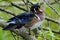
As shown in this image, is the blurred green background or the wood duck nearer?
the wood duck

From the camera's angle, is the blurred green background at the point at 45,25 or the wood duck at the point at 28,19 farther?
the blurred green background at the point at 45,25

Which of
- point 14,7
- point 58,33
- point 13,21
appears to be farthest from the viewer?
point 14,7

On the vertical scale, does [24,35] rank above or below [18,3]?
below

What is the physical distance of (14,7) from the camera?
6.66 feet

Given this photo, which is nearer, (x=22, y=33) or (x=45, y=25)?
(x=22, y=33)

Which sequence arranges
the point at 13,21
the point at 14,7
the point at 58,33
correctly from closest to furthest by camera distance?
the point at 13,21, the point at 58,33, the point at 14,7

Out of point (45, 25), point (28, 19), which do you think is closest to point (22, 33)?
point (28, 19)

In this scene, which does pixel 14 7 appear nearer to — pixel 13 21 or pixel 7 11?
pixel 7 11

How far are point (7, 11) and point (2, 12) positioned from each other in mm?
37

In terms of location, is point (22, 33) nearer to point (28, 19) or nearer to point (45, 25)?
point (28, 19)

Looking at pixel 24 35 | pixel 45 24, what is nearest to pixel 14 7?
pixel 45 24

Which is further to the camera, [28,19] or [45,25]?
[45,25]

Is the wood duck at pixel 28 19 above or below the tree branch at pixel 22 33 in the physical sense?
above

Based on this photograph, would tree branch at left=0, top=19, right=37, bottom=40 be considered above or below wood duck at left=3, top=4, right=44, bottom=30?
below
